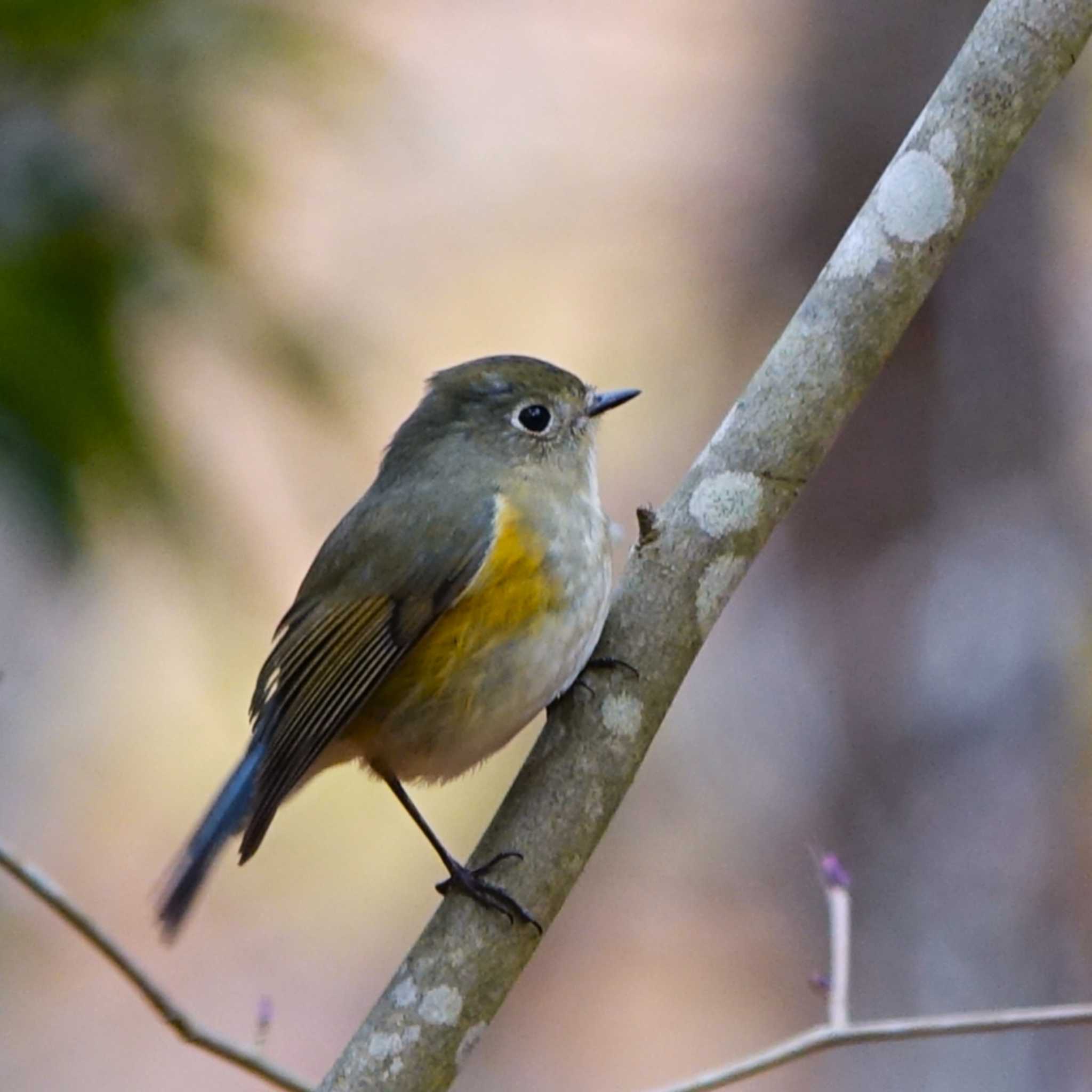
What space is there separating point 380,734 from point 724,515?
68 centimetres

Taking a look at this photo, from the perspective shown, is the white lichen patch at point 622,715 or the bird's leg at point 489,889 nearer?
the bird's leg at point 489,889

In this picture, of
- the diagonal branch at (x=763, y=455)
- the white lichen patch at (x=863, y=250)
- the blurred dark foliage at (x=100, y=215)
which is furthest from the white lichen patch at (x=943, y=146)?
the blurred dark foliage at (x=100, y=215)

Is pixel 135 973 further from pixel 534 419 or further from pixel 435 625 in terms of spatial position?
pixel 534 419

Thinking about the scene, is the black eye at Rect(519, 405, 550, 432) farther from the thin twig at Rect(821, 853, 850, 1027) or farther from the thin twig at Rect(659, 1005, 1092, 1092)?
the thin twig at Rect(659, 1005, 1092, 1092)

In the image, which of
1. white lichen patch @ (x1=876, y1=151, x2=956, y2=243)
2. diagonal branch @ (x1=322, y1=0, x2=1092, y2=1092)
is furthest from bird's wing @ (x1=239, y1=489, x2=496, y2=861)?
white lichen patch @ (x1=876, y1=151, x2=956, y2=243)

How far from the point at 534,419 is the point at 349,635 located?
1.64ft

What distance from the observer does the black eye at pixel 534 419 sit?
271 cm

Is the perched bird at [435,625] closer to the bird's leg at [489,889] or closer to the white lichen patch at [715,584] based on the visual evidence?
the bird's leg at [489,889]

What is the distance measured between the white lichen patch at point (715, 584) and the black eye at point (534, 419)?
2.05ft

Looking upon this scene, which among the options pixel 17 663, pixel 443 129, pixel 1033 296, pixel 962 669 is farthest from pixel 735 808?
pixel 443 129

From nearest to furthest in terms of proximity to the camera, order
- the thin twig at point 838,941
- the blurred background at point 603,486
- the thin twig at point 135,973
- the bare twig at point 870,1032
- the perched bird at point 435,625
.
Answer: the thin twig at point 135,973
the bare twig at point 870,1032
the thin twig at point 838,941
the perched bird at point 435,625
the blurred background at point 603,486

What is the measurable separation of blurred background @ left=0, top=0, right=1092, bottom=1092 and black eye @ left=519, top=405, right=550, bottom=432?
0.48 metres

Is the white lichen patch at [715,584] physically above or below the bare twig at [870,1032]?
above

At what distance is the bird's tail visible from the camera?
7.13 ft
